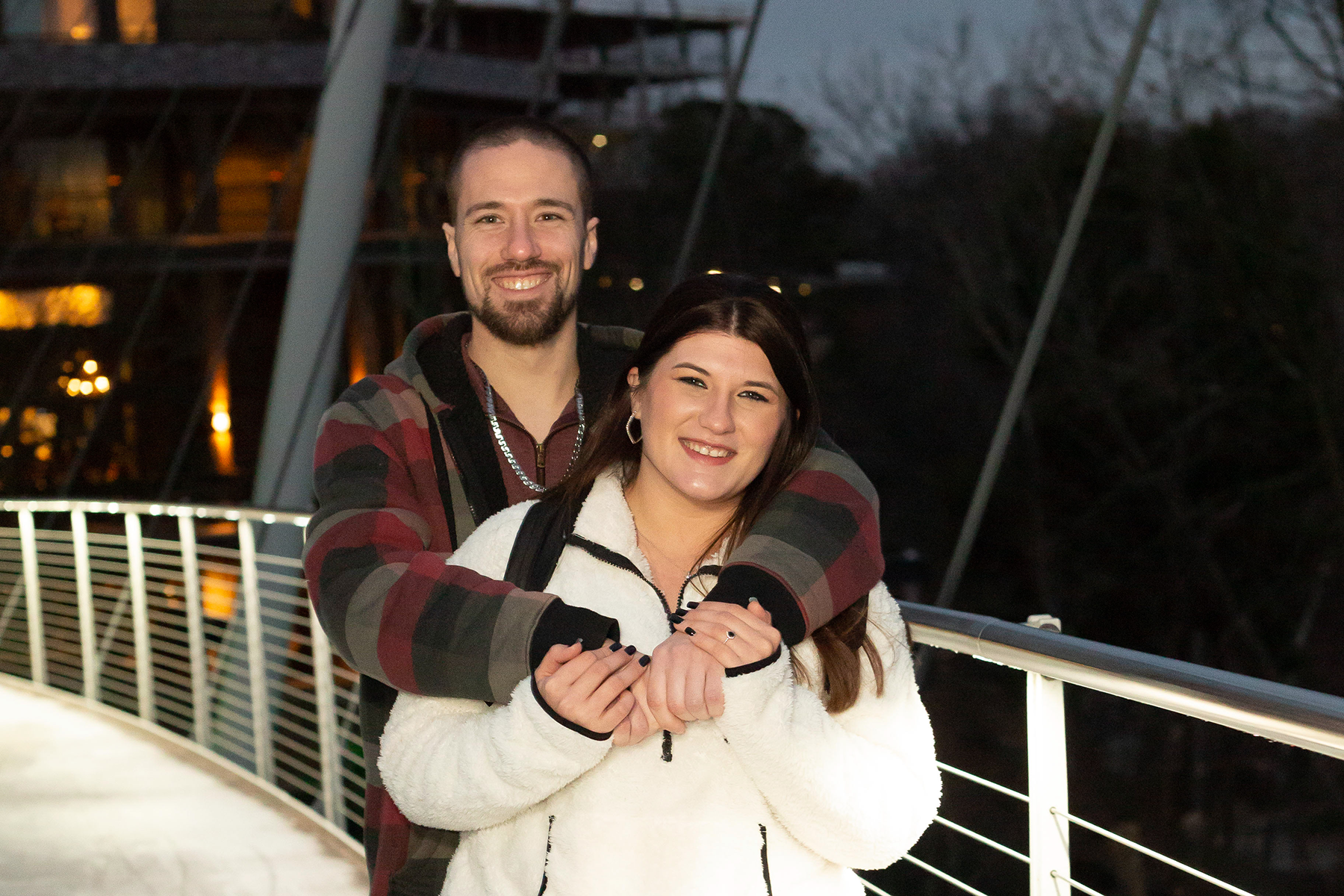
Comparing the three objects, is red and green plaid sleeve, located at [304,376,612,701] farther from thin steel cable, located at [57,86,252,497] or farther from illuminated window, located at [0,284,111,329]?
illuminated window, located at [0,284,111,329]

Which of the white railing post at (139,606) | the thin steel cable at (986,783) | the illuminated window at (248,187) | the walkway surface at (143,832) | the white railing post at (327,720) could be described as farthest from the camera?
the illuminated window at (248,187)

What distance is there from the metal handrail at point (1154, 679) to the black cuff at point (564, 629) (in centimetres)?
44

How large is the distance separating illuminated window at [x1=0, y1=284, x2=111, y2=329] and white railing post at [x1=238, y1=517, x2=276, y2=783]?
37.8ft

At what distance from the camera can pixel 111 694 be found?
10797 mm

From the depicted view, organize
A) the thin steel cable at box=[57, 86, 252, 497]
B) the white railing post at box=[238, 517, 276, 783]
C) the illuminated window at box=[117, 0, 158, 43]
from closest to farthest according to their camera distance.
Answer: the white railing post at box=[238, 517, 276, 783], the thin steel cable at box=[57, 86, 252, 497], the illuminated window at box=[117, 0, 158, 43]

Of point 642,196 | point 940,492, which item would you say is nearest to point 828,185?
point 642,196

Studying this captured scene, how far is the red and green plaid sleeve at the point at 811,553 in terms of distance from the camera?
4.41 ft

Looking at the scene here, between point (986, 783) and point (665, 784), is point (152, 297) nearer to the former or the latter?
point (986, 783)

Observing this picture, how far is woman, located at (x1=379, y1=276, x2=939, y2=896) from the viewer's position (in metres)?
1.29

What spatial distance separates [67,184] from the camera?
2005 cm

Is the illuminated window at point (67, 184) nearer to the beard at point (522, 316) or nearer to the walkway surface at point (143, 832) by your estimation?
the walkway surface at point (143, 832)

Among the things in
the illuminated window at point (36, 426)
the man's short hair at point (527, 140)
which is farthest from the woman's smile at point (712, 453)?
the illuminated window at point (36, 426)

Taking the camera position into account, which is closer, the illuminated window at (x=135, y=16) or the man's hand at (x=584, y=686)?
the man's hand at (x=584, y=686)

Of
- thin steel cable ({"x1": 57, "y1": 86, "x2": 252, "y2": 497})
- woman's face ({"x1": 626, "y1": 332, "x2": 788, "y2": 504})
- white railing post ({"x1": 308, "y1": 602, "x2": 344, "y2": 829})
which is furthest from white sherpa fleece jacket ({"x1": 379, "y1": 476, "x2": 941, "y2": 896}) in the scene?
thin steel cable ({"x1": 57, "y1": 86, "x2": 252, "y2": 497})
